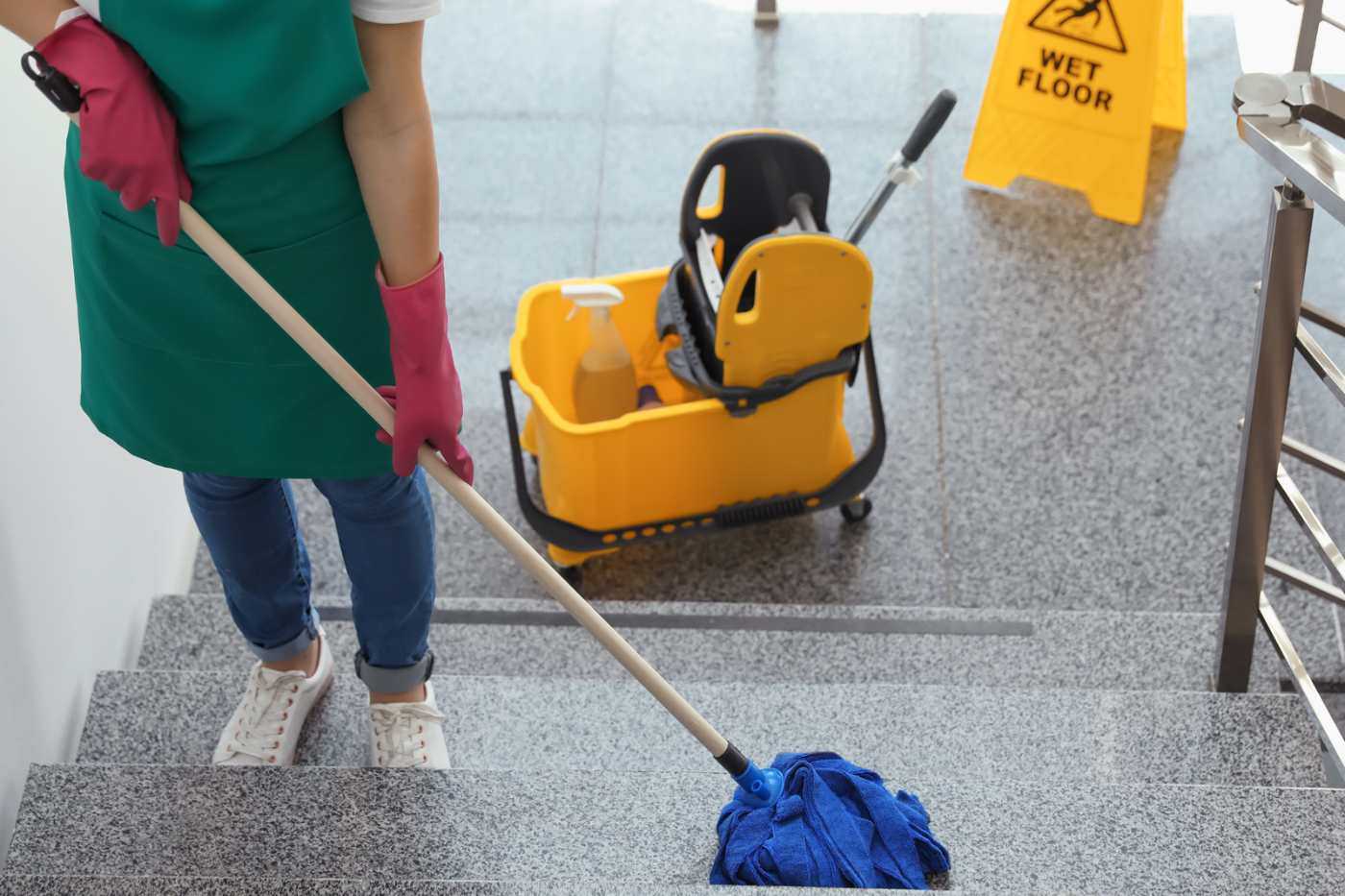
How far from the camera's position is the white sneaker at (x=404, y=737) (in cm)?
160

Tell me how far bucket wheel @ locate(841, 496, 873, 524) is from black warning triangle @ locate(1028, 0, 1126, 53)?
3.33 ft

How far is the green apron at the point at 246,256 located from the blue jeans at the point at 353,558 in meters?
0.06

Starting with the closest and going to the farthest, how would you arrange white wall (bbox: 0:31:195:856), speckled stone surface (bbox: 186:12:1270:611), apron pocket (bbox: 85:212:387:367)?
1. apron pocket (bbox: 85:212:387:367)
2. white wall (bbox: 0:31:195:856)
3. speckled stone surface (bbox: 186:12:1270:611)

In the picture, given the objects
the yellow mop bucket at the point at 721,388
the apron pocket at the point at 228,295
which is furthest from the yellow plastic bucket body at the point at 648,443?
the apron pocket at the point at 228,295

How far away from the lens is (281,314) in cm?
120

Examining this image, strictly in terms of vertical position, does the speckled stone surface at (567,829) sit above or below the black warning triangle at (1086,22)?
below

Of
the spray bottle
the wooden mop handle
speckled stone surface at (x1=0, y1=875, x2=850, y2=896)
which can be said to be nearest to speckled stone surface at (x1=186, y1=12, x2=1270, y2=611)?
the spray bottle

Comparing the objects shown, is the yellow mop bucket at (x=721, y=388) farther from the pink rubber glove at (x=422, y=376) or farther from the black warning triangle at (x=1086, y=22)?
the black warning triangle at (x=1086, y=22)

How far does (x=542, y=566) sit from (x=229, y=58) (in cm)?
51

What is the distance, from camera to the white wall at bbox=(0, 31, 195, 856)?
5.07ft

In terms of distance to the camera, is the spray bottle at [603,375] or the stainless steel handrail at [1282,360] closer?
the stainless steel handrail at [1282,360]

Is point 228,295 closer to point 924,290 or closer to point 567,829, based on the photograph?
point 567,829

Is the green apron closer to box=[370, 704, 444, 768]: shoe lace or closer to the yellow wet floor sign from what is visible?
box=[370, 704, 444, 768]: shoe lace

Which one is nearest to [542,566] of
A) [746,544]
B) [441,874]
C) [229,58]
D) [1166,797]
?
[441,874]
